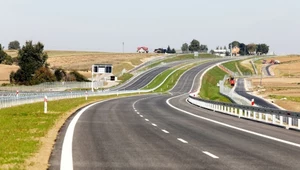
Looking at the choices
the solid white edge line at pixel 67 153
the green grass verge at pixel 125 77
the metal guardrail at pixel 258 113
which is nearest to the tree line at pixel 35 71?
the green grass verge at pixel 125 77

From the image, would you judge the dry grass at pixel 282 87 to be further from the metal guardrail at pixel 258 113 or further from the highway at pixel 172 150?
the highway at pixel 172 150

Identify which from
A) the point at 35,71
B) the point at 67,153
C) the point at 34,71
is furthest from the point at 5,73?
the point at 67,153

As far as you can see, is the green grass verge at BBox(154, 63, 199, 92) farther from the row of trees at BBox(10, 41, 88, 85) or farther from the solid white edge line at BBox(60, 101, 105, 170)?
the solid white edge line at BBox(60, 101, 105, 170)

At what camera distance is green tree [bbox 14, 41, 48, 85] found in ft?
464

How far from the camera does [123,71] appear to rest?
18300 centimetres

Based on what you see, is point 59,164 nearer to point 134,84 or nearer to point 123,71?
point 134,84

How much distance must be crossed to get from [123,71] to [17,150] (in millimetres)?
167532

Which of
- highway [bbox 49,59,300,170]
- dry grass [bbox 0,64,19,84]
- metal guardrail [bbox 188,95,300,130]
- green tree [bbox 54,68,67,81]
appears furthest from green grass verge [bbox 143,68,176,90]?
highway [bbox 49,59,300,170]

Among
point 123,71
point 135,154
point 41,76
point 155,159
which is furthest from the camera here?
point 123,71

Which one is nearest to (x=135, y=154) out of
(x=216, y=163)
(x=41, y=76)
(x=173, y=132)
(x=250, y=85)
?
(x=216, y=163)

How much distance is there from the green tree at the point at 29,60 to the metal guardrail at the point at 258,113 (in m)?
80.1

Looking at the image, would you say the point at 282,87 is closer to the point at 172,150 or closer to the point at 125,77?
the point at 125,77

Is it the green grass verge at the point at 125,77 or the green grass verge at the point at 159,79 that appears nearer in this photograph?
the green grass verge at the point at 159,79

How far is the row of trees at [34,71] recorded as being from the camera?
136625 millimetres
